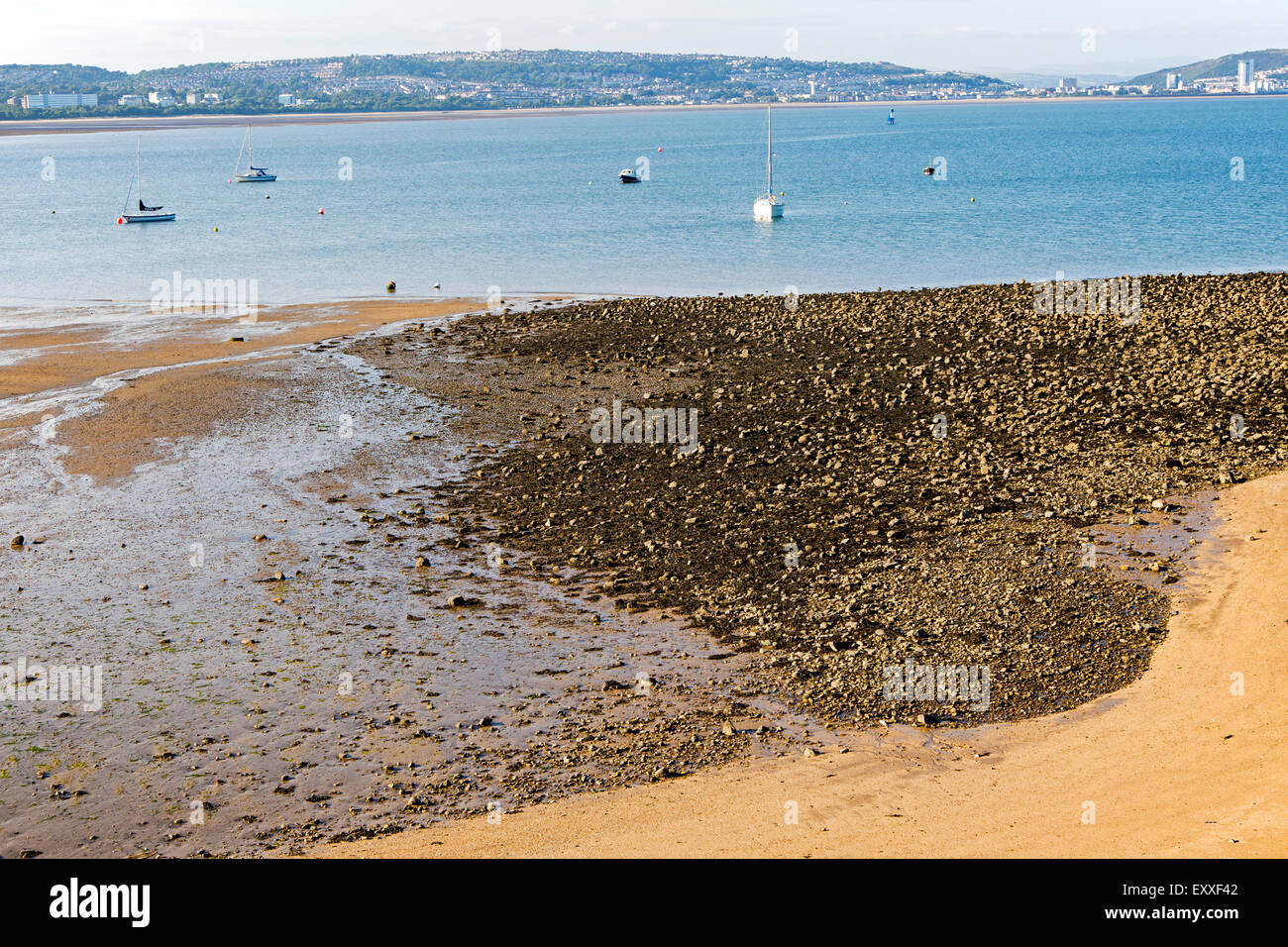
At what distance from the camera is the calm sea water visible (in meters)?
49.6

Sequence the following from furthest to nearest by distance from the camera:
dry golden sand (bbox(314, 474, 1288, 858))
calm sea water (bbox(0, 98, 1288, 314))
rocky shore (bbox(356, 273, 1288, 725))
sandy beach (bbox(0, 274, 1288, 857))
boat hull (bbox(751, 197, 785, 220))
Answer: boat hull (bbox(751, 197, 785, 220)), calm sea water (bbox(0, 98, 1288, 314)), rocky shore (bbox(356, 273, 1288, 725)), sandy beach (bbox(0, 274, 1288, 857)), dry golden sand (bbox(314, 474, 1288, 858))

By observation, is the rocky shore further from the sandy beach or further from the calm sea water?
the calm sea water

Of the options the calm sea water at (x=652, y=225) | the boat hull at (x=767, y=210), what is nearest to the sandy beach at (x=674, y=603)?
the calm sea water at (x=652, y=225)

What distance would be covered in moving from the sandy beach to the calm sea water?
1981cm

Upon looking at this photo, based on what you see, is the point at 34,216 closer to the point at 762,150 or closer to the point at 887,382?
the point at 887,382

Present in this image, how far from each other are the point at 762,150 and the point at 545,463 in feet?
453

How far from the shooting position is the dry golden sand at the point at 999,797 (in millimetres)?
10141

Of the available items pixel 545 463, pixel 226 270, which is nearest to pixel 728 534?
pixel 545 463

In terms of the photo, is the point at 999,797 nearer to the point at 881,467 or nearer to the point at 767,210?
the point at 881,467

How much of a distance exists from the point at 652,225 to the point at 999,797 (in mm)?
61443

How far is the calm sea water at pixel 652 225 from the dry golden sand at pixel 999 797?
32.7m

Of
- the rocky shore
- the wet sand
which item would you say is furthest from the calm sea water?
the wet sand

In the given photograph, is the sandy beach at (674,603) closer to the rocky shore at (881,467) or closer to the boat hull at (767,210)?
the rocky shore at (881,467)

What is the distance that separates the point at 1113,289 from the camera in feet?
117
